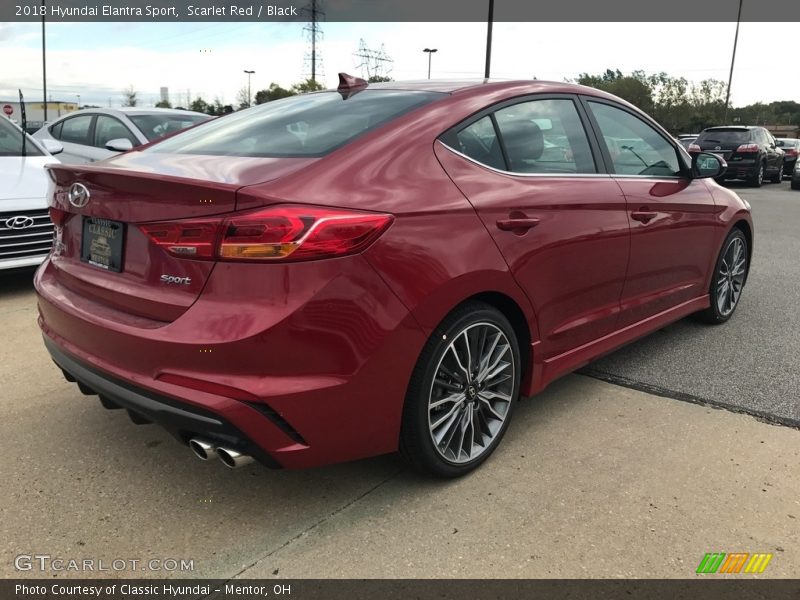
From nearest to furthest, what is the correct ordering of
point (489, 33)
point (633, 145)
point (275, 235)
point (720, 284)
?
1. point (275, 235)
2. point (633, 145)
3. point (720, 284)
4. point (489, 33)

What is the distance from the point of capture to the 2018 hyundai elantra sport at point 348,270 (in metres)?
2.12

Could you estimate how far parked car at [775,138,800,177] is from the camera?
2394 centimetres

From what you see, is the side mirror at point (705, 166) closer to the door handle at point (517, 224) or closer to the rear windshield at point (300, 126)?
the door handle at point (517, 224)

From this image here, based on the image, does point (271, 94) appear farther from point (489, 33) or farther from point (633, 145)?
point (633, 145)

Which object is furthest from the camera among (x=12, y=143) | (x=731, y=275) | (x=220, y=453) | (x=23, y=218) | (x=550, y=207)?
(x=12, y=143)

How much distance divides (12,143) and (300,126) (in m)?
4.87

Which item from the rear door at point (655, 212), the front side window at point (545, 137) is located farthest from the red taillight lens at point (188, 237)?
the rear door at point (655, 212)

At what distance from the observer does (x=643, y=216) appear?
3.55m

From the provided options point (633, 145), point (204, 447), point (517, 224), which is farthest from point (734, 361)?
point (204, 447)

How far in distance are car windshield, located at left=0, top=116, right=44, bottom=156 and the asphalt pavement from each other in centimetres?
547

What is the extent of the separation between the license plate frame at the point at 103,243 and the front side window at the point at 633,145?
239 cm
